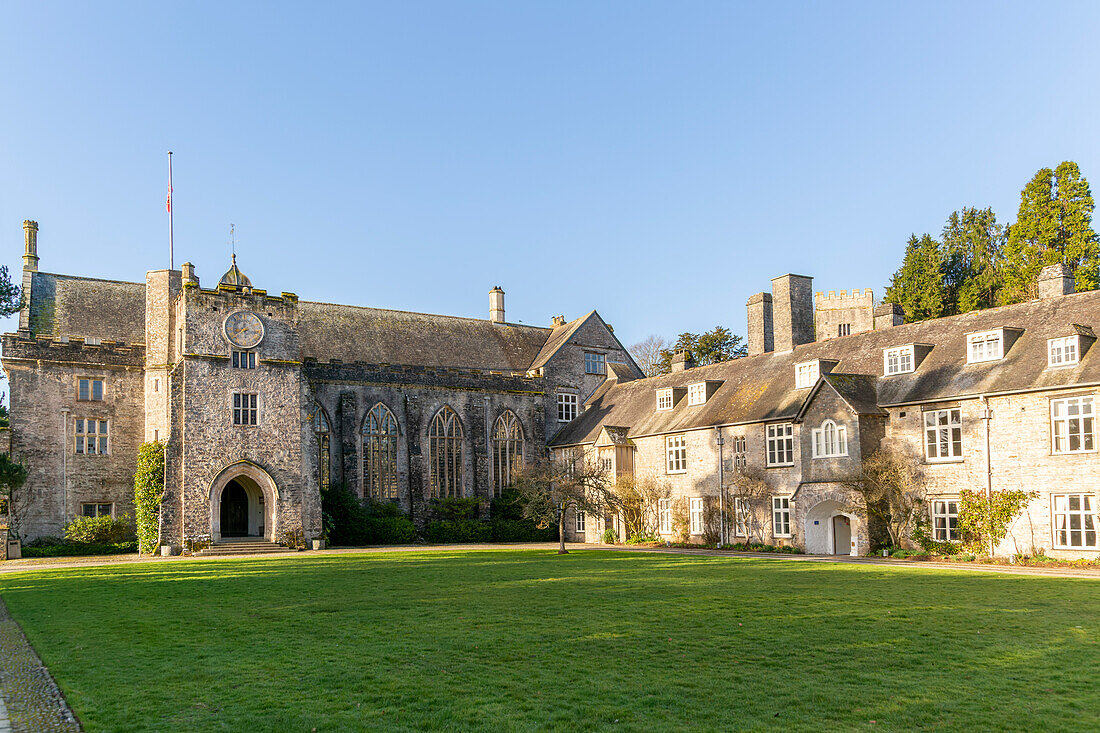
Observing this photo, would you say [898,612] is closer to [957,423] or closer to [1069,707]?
[1069,707]

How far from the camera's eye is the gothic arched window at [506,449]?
46312 millimetres

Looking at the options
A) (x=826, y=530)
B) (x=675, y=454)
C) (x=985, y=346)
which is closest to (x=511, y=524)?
(x=675, y=454)

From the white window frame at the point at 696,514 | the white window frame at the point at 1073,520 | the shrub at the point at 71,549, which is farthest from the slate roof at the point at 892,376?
the shrub at the point at 71,549

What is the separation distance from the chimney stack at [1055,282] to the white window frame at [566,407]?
25.7 meters

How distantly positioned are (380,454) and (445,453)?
339 centimetres

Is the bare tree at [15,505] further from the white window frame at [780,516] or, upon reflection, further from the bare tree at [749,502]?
the white window frame at [780,516]

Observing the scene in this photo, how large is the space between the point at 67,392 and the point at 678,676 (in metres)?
35.9

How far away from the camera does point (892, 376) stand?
30859mm

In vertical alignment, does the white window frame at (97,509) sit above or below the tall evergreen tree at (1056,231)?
below

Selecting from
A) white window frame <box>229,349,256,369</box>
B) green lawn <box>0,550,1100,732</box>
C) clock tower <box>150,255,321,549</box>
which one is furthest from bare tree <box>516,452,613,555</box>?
green lawn <box>0,550,1100,732</box>

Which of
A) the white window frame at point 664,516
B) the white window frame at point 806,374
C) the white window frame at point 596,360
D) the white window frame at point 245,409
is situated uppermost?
the white window frame at point 596,360

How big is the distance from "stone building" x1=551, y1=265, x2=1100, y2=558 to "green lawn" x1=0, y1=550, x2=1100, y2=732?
7.09 metres

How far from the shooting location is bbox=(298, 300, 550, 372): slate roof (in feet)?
152

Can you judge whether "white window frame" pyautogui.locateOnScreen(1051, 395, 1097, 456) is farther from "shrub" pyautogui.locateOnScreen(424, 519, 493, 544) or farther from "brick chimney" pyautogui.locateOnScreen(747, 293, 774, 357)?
"shrub" pyautogui.locateOnScreen(424, 519, 493, 544)
